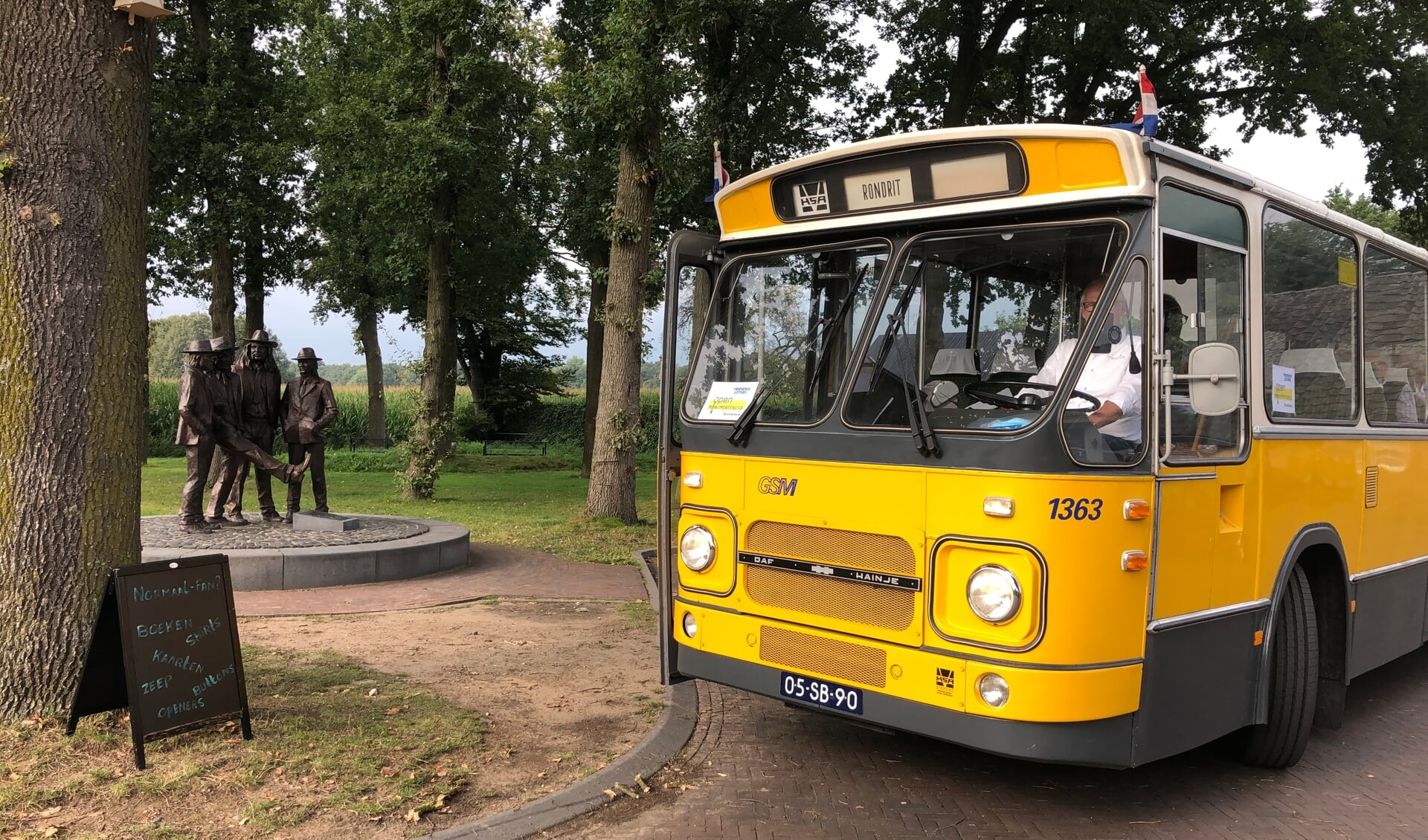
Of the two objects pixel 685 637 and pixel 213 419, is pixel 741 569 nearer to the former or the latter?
pixel 685 637

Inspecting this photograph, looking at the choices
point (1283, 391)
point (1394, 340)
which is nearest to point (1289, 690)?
point (1283, 391)

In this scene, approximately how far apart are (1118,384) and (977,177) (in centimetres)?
114

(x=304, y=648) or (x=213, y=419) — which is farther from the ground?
(x=213, y=419)

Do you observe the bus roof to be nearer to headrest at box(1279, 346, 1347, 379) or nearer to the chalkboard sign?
headrest at box(1279, 346, 1347, 379)

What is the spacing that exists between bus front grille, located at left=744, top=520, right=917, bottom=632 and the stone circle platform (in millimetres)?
6243

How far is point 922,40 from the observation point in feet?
71.6

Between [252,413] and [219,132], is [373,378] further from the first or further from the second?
[252,413]

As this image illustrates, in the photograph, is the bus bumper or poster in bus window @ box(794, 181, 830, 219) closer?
the bus bumper

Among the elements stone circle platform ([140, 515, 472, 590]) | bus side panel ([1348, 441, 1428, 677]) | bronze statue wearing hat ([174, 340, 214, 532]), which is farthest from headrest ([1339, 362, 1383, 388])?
bronze statue wearing hat ([174, 340, 214, 532])

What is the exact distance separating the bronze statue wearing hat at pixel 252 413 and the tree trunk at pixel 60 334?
21.9 feet

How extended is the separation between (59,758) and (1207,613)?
5.41 metres

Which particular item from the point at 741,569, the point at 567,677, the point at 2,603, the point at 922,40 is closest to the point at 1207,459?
the point at 741,569

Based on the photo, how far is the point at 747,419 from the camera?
17.8ft

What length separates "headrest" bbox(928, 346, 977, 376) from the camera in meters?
4.95
